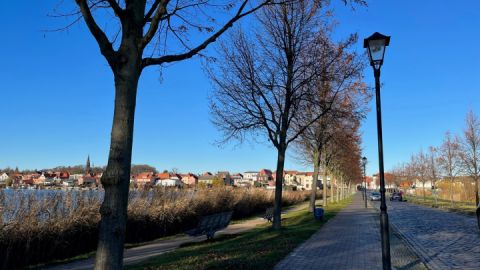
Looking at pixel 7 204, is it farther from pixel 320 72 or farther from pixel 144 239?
pixel 320 72

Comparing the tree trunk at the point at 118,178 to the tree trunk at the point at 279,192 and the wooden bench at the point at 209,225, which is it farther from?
the tree trunk at the point at 279,192

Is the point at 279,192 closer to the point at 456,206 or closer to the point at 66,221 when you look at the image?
the point at 66,221

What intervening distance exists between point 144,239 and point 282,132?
7.84 meters

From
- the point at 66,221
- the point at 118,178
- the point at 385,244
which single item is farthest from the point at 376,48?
the point at 66,221

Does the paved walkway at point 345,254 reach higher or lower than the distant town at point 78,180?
lower

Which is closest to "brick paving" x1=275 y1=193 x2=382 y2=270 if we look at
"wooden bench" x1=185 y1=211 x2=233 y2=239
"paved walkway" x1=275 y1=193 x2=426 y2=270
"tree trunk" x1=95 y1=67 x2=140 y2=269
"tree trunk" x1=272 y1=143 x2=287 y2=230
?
"paved walkway" x1=275 y1=193 x2=426 y2=270

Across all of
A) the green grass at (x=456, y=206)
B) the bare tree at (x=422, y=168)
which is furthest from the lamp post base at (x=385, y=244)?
the bare tree at (x=422, y=168)

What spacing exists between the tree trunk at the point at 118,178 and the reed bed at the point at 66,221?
343 inches

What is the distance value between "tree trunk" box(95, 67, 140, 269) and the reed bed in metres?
8.71

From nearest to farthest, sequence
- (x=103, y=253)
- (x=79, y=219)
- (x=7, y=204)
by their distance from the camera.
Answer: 1. (x=103, y=253)
2. (x=7, y=204)
3. (x=79, y=219)

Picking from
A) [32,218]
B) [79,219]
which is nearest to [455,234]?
[79,219]

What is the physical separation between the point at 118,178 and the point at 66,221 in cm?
1093

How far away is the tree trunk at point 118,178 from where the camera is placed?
219 inches

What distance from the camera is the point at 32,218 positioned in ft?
45.5
